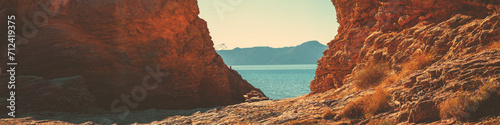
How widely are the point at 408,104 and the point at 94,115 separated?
12125 millimetres

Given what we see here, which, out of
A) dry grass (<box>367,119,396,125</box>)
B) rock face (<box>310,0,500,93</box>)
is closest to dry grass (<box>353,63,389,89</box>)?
rock face (<box>310,0,500,93</box>)

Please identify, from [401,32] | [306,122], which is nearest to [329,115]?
[306,122]

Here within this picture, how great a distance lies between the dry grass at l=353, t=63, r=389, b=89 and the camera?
942 centimetres

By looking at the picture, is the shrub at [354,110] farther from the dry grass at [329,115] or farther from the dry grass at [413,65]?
the dry grass at [413,65]

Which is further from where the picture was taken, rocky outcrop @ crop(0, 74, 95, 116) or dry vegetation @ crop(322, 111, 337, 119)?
rocky outcrop @ crop(0, 74, 95, 116)

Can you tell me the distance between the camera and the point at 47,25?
15305 millimetres

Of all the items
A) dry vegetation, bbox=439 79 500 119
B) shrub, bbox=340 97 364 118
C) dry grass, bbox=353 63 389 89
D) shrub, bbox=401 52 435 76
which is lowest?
shrub, bbox=340 97 364 118

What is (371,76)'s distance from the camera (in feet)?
31.1

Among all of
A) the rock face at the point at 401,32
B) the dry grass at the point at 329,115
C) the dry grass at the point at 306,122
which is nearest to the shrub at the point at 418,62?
the rock face at the point at 401,32

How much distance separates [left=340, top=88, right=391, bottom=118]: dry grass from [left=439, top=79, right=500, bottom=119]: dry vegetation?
61.6 inches

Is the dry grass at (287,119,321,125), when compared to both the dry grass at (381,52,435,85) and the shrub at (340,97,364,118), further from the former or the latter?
the dry grass at (381,52,435,85)

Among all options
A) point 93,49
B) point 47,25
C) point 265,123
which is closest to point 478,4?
point 265,123

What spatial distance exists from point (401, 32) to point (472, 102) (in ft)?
19.0

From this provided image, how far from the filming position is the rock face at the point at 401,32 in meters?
7.33
